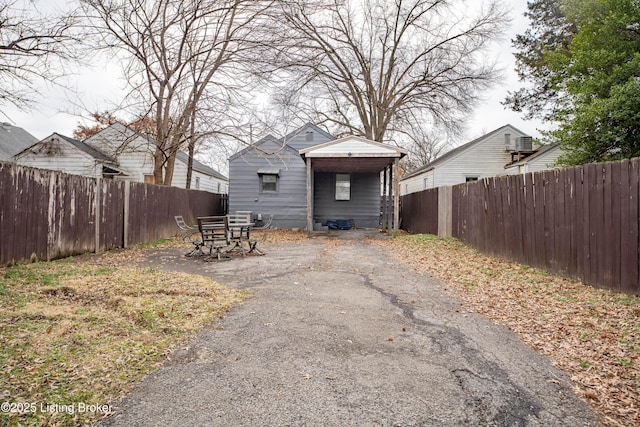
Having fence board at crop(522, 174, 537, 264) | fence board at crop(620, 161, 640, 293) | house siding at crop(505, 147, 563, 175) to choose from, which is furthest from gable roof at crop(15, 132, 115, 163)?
house siding at crop(505, 147, 563, 175)

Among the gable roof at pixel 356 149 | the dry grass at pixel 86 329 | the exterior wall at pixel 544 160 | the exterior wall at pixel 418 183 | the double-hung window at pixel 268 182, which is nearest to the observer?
the dry grass at pixel 86 329

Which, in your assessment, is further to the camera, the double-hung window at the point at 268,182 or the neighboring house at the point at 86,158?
the neighboring house at the point at 86,158

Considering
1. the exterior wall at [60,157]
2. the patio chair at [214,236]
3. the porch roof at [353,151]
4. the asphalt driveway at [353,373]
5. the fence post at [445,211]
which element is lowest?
the asphalt driveway at [353,373]

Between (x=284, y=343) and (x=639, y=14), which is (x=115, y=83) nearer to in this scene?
(x=284, y=343)

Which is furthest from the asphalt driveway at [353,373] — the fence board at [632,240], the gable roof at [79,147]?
the gable roof at [79,147]

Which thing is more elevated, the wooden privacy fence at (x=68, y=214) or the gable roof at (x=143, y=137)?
the gable roof at (x=143, y=137)

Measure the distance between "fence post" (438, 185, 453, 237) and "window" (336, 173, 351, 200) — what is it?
6458 mm

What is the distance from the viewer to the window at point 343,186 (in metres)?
18.7

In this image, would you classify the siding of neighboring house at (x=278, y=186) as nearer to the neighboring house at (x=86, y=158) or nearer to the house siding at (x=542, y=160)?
the neighboring house at (x=86, y=158)

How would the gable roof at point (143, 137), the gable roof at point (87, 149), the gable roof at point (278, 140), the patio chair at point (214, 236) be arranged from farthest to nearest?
the gable roof at point (87, 149), the gable roof at point (278, 140), the gable roof at point (143, 137), the patio chair at point (214, 236)

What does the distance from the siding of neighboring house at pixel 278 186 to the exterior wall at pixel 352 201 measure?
920 mm

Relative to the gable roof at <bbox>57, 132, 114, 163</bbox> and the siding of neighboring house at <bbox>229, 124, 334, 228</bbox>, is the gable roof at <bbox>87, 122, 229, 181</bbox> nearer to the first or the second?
the gable roof at <bbox>57, 132, 114, 163</bbox>

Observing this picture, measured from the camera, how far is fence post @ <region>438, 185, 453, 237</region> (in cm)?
1223

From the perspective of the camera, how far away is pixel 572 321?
160 inches
